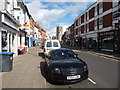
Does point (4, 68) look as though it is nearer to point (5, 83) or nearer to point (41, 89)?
point (5, 83)

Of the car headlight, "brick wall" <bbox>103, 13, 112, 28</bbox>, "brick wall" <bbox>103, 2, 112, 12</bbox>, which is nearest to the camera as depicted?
the car headlight

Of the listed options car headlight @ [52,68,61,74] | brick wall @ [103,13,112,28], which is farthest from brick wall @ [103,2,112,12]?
car headlight @ [52,68,61,74]

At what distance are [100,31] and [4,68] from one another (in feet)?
73.0

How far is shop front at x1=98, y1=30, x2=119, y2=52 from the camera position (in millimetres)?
19402

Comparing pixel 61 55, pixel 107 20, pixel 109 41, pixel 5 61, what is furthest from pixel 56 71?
pixel 107 20

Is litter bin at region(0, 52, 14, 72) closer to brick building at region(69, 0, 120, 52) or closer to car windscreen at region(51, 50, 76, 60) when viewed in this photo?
car windscreen at region(51, 50, 76, 60)

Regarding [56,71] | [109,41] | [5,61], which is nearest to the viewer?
[56,71]

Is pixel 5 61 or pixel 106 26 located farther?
pixel 106 26

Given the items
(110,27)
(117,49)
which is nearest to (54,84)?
(117,49)

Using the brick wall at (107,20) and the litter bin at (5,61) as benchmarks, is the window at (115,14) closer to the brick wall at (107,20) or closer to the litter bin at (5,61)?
the brick wall at (107,20)

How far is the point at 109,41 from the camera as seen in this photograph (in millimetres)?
21609

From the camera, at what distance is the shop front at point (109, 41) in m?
19.4

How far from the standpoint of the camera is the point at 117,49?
18.7m

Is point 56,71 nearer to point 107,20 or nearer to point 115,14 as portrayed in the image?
point 115,14
